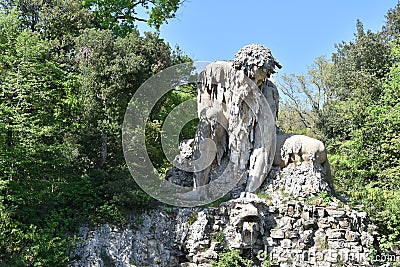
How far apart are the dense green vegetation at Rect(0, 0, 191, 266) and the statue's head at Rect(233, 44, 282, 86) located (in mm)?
2625

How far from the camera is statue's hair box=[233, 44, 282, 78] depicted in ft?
28.9

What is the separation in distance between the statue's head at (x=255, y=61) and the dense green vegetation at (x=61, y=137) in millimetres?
2625

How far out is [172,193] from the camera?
923 cm

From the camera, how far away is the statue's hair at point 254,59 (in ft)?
28.9

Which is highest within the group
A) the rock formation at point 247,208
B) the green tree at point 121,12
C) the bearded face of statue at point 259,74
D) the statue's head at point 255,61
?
the green tree at point 121,12

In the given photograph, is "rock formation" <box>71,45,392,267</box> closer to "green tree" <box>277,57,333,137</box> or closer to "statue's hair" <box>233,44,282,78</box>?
"statue's hair" <box>233,44,282,78</box>

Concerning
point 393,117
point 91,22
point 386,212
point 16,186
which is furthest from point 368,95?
point 16,186

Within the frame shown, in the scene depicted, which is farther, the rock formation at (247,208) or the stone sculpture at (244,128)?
the stone sculpture at (244,128)

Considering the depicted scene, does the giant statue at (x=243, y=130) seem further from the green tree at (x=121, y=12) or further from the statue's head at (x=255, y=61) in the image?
the green tree at (x=121, y=12)

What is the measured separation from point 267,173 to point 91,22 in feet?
27.7

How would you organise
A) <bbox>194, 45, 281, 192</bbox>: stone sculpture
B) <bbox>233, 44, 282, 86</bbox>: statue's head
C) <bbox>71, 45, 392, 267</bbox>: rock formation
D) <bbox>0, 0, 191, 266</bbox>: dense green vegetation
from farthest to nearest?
<bbox>194, 45, 281, 192</bbox>: stone sculpture < <bbox>233, 44, 282, 86</bbox>: statue's head < <bbox>71, 45, 392, 267</bbox>: rock formation < <bbox>0, 0, 191, 266</bbox>: dense green vegetation

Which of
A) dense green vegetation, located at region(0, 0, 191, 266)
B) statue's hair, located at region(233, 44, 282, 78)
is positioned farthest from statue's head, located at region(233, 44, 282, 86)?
dense green vegetation, located at region(0, 0, 191, 266)

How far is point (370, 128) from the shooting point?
→ 43.2 feet

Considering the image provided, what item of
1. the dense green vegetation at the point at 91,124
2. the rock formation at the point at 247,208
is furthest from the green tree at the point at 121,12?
the rock formation at the point at 247,208
